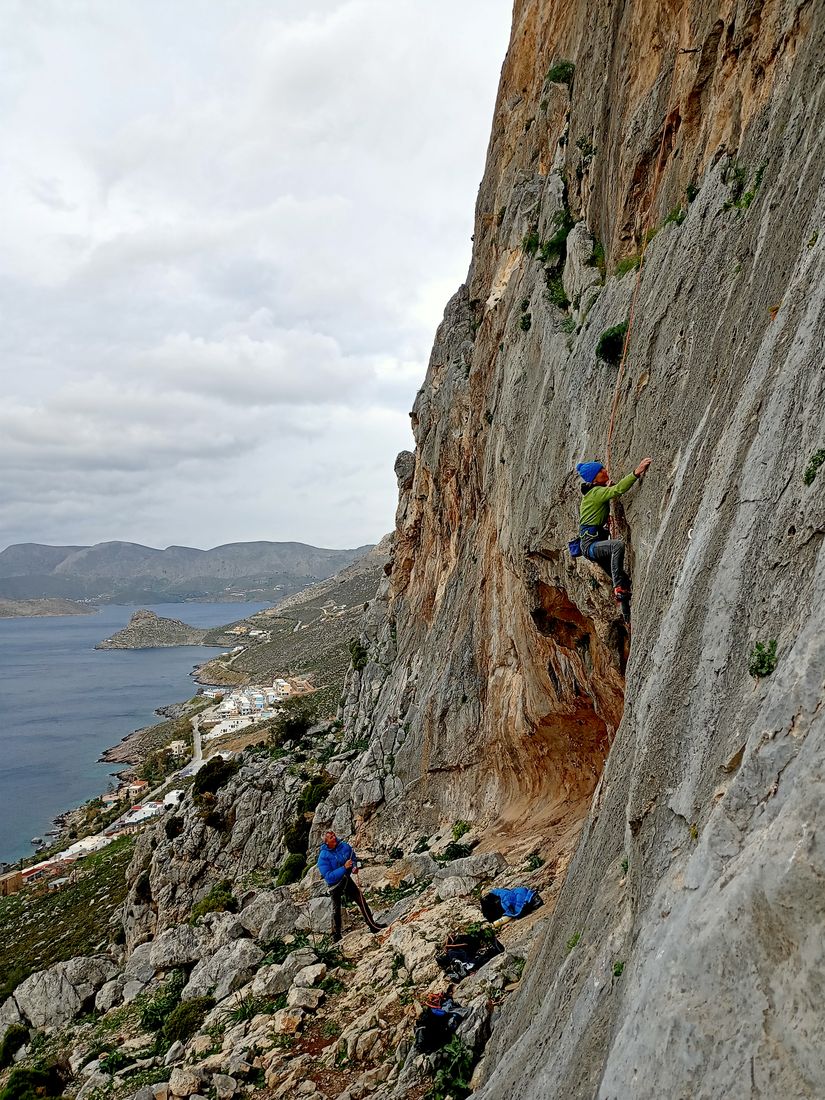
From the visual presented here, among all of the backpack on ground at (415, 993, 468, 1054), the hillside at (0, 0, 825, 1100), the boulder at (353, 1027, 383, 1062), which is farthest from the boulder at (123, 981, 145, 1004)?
the backpack on ground at (415, 993, 468, 1054)

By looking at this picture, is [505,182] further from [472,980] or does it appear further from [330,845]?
[472,980]

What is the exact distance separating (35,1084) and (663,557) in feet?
58.5

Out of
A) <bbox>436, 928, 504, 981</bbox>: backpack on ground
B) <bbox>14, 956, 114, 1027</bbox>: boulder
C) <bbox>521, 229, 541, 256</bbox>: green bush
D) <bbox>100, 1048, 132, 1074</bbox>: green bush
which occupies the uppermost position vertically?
<bbox>521, 229, 541, 256</bbox>: green bush

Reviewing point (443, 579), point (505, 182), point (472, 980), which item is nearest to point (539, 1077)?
point (472, 980)

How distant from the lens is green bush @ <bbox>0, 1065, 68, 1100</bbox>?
13203 millimetres

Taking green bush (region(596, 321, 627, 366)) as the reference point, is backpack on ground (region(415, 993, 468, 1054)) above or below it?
below

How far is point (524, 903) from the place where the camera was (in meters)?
11.5

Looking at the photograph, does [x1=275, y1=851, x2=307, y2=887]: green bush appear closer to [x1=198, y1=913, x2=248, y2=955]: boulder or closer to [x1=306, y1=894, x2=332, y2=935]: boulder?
[x1=198, y1=913, x2=248, y2=955]: boulder

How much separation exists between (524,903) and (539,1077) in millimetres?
6765

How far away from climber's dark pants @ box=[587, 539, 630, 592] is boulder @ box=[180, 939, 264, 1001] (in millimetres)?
12188

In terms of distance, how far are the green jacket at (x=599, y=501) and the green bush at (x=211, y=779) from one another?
28.6 meters

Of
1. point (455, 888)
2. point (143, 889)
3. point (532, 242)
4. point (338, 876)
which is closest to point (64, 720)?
point (143, 889)

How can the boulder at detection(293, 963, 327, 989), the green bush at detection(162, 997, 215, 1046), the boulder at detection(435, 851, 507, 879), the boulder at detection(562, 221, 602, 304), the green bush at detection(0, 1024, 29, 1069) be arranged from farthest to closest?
the green bush at detection(0, 1024, 29, 1069) → the boulder at detection(435, 851, 507, 879) → the boulder at detection(562, 221, 602, 304) → the green bush at detection(162, 997, 215, 1046) → the boulder at detection(293, 963, 327, 989)

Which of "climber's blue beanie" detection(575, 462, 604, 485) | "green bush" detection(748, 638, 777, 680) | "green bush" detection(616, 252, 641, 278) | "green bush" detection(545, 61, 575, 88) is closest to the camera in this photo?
"green bush" detection(748, 638, 777, 680)
